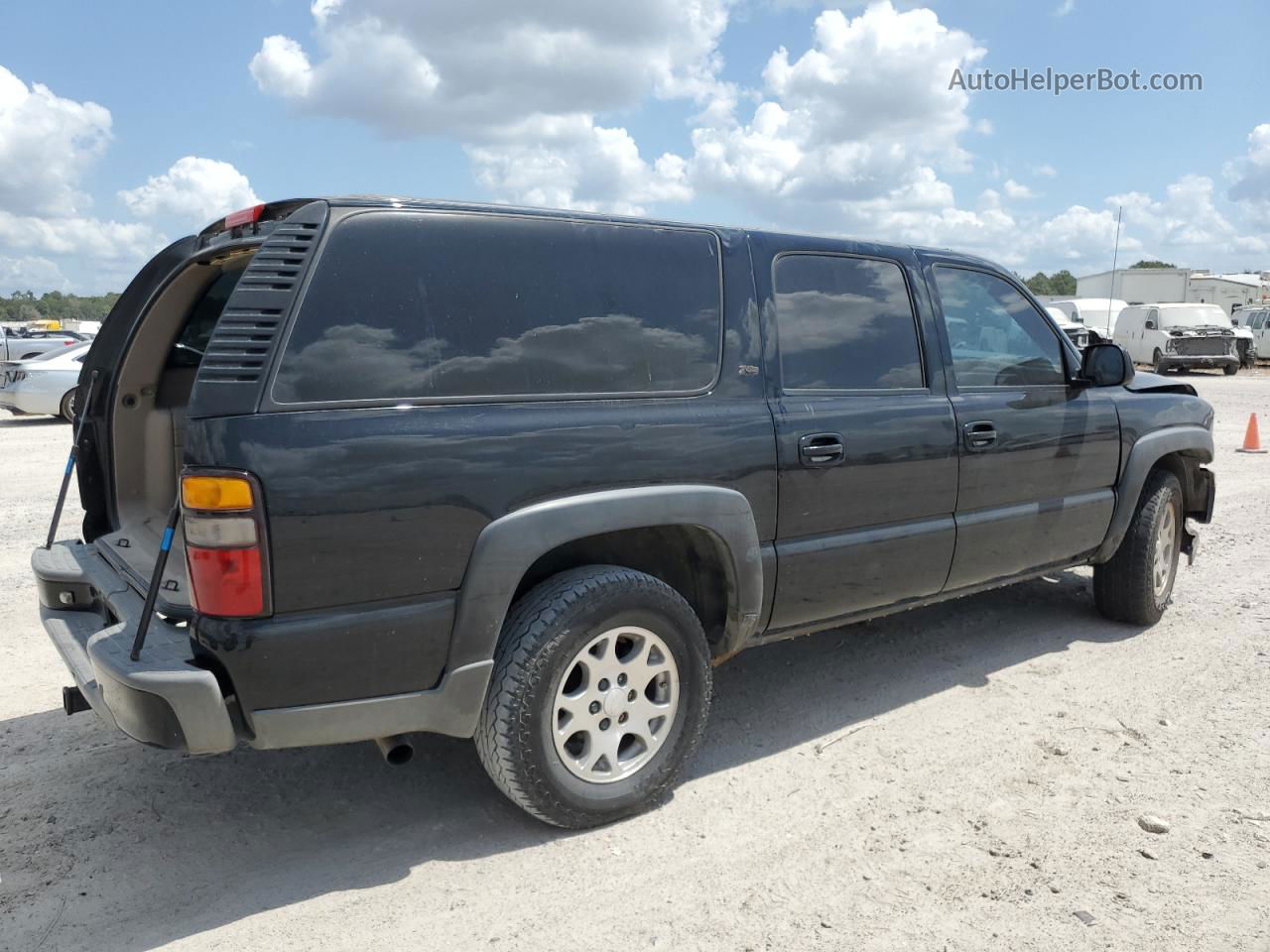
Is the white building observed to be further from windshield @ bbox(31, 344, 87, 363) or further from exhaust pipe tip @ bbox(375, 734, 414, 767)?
exhaust pipe tip @ bbox(375, 734, 414, 767)

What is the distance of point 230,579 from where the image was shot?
2.64 m

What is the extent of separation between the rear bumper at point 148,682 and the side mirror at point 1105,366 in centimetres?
400

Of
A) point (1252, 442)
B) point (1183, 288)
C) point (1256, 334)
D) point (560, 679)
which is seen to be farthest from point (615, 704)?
point (1183, 288)

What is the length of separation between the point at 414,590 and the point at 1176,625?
4.38m

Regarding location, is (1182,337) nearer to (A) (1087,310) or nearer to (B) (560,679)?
(A) (1087,310)

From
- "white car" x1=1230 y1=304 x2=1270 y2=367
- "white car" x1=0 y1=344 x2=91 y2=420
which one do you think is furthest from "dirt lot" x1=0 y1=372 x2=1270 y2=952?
"white car" x1=1230 y1=304 x2=1270 y2=367

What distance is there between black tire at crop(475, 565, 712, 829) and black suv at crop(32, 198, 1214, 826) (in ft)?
0.03

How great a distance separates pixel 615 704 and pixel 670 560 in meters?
0.59

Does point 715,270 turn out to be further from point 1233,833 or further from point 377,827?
point 1233,833

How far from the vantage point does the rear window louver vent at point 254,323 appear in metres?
2.66

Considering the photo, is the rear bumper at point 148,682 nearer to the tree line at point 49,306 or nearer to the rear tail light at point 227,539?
the rear tail light at point 227,539

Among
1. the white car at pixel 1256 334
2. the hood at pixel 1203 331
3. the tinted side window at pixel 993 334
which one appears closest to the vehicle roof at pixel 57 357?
the tinted side window at pixel 993 334

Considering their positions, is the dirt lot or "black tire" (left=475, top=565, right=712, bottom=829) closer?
the dirt lot

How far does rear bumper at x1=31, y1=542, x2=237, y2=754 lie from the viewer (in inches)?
104
